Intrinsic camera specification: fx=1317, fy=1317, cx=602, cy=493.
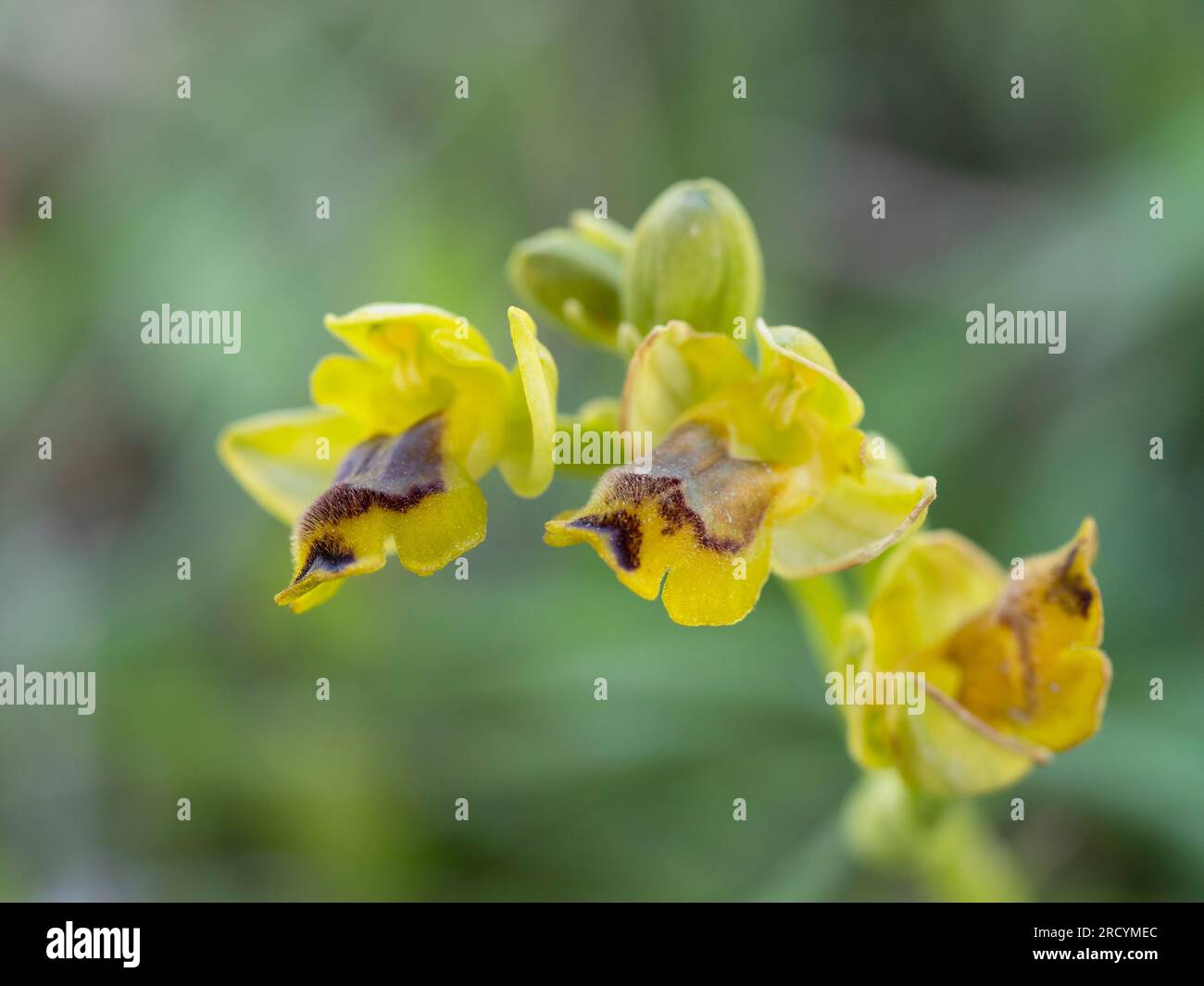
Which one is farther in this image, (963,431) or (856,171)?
(856,171)

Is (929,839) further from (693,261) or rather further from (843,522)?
(693,261)

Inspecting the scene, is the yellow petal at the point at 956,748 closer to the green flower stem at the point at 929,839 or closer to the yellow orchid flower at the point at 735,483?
the green flower stem at the point at 929,839

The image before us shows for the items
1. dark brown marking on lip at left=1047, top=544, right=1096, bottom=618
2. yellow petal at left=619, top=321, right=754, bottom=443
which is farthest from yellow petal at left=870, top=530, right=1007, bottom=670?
yellow petal at left=619, top=321, right=754, bottom=443

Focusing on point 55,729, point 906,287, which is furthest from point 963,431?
point 55,729

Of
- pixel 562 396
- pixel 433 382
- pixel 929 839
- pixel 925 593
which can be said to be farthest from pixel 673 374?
pixel 562 396

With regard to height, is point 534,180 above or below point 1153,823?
above

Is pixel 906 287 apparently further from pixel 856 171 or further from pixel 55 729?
pixel 55 729
